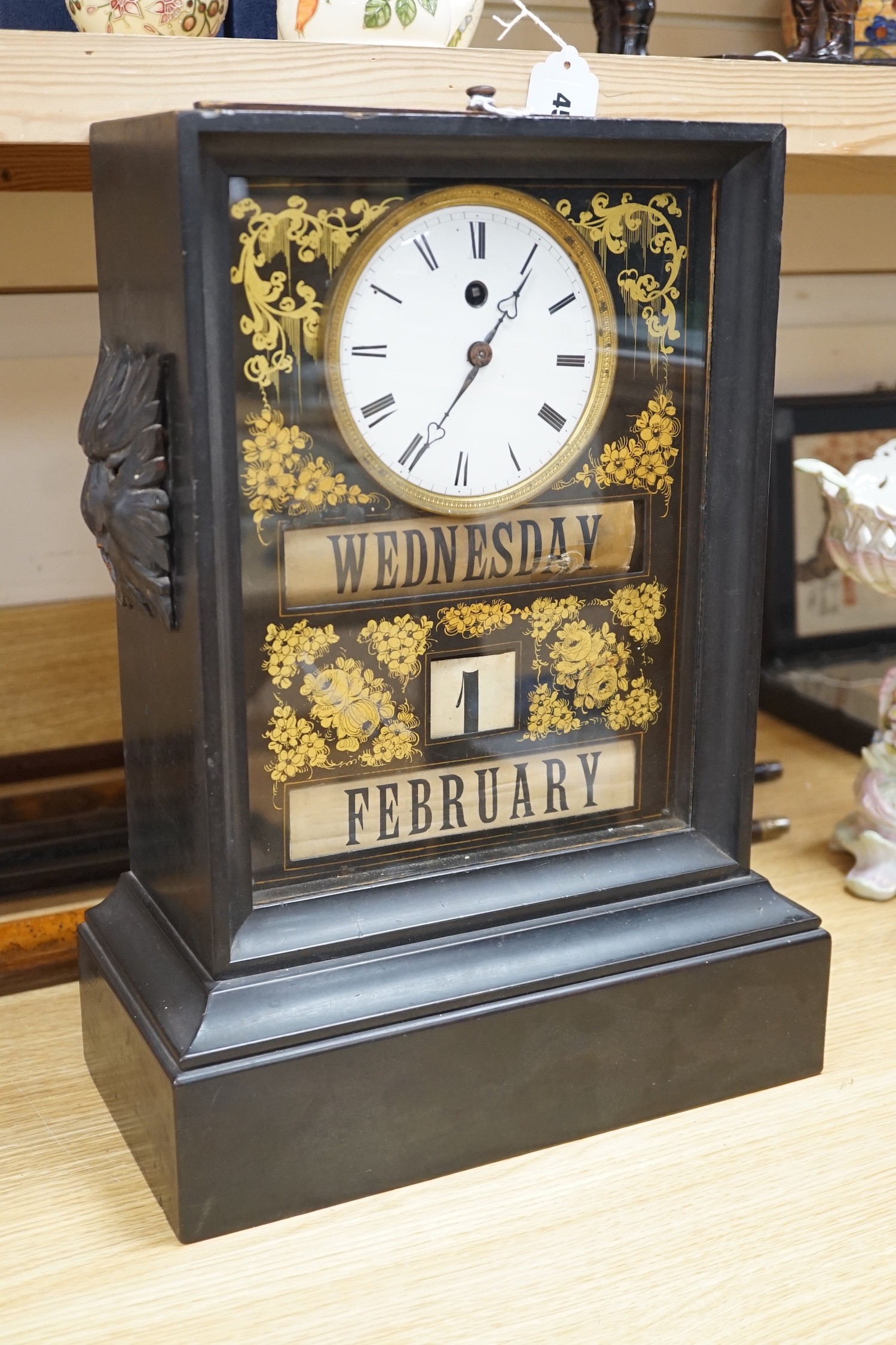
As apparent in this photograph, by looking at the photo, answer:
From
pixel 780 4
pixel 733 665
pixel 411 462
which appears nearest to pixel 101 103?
pixel 411 462

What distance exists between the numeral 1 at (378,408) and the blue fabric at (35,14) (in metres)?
0.50

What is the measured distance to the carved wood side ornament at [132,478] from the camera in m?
0.78

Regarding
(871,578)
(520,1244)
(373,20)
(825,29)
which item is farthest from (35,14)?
(520,1244)

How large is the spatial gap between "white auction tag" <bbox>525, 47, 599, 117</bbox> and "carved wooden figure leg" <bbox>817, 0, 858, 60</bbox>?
421 millimetres

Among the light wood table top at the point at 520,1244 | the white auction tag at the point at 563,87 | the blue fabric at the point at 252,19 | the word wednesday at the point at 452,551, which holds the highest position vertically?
the blue fabric at the point at 252,19

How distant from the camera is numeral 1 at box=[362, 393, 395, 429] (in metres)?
0.82

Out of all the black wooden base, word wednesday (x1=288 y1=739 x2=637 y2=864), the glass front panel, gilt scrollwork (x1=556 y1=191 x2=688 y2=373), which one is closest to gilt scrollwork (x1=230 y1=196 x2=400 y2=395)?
the glass front panel

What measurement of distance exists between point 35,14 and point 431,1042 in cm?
84

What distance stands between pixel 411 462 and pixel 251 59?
294mm

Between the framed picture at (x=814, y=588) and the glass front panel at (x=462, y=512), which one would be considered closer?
the glass front panel at (x=462, y=512)

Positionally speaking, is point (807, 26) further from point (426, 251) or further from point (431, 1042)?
point (431, 1042)

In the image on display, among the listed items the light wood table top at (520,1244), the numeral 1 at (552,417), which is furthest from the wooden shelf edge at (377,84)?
the light wood table top at (520,1244)

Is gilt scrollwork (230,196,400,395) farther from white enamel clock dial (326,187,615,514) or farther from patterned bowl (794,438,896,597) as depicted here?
patterned bowl (794,438,896,597)

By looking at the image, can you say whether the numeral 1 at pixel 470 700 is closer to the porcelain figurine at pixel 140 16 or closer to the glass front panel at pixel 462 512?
the glass front panel at pixel 462 512
